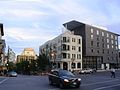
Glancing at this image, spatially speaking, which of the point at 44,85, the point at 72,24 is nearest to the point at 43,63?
the point at 72,24

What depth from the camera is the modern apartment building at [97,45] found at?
126 metres

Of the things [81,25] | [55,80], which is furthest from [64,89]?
[81,25]

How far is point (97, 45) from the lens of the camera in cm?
12862

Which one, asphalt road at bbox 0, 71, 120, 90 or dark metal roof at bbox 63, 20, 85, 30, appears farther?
dark metal roof at bbox 63, 20, 85, 30

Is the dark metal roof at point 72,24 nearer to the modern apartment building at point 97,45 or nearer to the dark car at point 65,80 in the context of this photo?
the modern apartment building at point 97,45

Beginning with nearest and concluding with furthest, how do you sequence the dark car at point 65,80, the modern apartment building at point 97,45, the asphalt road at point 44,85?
the dark car at point 65,80
the asphalt road at point 44,85
the modern apartment building at point 97,45

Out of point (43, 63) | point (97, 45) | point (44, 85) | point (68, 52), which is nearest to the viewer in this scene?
point (44, 85)

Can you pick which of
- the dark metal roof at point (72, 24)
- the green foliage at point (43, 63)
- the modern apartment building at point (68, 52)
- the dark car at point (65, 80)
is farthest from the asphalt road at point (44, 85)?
the dark metal roof at point (72, 24)

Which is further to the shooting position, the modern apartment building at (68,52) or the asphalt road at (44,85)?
the modern apartment building at (68,52)

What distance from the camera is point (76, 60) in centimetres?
12331

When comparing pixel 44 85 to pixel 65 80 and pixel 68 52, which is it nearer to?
pixel 65 80

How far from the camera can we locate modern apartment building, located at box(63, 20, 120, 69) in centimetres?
12600

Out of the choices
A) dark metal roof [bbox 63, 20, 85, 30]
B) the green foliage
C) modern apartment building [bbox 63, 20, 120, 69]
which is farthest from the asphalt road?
dark metal roof [bbox 63, 20, 85, 30]

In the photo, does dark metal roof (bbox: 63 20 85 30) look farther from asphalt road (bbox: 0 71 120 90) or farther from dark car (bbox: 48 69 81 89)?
dark car (bbox: 48 69 81 89)
